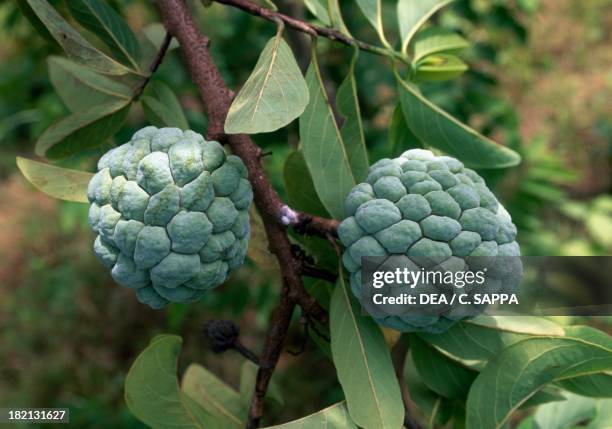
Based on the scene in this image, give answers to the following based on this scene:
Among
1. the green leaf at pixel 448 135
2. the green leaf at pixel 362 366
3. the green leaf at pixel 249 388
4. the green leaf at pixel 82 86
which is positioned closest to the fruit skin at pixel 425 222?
the green leaf at pixel 362 366

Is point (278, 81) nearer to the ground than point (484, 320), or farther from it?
farther from it

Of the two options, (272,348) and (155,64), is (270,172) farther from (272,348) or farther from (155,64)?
(272,348)

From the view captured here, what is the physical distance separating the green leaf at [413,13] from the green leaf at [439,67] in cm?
7

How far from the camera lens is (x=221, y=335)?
1.37 meters

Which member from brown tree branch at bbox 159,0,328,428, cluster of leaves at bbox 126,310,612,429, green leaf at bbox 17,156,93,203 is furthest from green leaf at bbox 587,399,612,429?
green leaf at bbox 17,156,93,203

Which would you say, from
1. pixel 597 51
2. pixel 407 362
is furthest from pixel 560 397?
pixel 597 51

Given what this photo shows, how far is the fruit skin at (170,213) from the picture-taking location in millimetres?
986

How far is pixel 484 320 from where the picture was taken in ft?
3.93

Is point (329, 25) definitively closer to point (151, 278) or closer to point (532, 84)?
point (151, 278)

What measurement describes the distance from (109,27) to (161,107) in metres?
0.19

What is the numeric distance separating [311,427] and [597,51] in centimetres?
633

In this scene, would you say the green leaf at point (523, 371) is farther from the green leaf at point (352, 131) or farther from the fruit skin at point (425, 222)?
the green leaf at point (352, 131)

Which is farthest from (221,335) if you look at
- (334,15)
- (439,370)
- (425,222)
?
(334,15)

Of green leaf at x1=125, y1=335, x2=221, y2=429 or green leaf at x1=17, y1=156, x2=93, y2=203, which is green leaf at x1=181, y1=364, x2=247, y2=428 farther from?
green leaf at x1=17, y1=156, x2=93, y2=203
